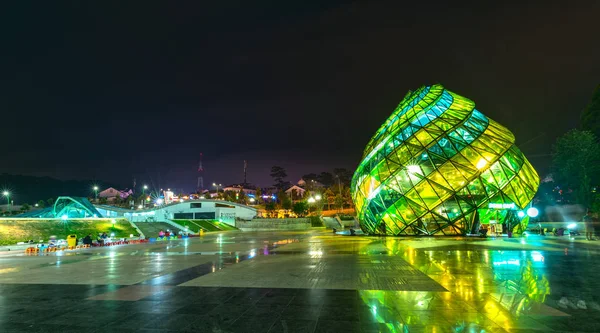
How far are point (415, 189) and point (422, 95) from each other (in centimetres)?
1281

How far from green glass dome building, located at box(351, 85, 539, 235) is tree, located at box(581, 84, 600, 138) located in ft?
104

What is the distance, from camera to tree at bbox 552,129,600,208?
48.8 m

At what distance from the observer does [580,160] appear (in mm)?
49094

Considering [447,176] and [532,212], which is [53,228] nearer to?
[447,176]

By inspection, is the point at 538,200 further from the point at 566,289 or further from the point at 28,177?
the point at 28,177

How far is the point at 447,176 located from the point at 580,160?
32789 mm

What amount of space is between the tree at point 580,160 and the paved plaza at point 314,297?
43.8 metres

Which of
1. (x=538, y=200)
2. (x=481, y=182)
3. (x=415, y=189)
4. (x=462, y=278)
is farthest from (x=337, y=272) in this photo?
(x=538, y=200)

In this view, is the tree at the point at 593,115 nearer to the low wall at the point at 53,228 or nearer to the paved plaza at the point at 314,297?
the paved plaza at the point at 314,297

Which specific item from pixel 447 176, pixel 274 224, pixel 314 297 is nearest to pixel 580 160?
pixel 447 176

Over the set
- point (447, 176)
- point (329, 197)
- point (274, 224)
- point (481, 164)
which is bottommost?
point (274, 224)

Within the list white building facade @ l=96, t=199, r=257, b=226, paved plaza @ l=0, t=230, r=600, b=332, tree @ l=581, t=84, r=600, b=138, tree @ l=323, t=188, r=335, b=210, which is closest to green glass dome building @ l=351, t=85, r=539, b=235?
paved plaza @ l=0, t=230, r=600, b=332

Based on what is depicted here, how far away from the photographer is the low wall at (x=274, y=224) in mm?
67375

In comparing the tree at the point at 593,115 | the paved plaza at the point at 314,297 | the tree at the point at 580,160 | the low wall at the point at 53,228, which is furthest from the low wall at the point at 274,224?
the paved plaza at the point at 314,297
